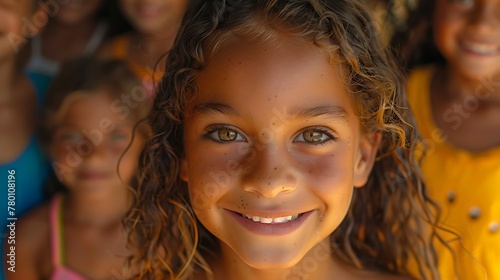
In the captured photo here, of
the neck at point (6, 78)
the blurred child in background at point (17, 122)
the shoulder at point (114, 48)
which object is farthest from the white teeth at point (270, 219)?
the shoulder at point (114, 48)

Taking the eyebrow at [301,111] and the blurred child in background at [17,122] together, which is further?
the blurred child in background at [17,122]

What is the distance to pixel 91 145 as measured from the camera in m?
2.33

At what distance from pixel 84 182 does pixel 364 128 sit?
3.60ft

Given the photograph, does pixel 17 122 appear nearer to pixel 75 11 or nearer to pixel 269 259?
pixel 75 11

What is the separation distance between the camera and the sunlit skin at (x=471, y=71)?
2109 mm

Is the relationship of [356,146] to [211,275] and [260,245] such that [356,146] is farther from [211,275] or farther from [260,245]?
[211,275]

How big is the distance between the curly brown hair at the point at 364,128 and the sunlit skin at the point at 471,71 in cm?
38

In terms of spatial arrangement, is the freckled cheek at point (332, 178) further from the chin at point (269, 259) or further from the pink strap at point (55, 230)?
the pink strap at point (55, 230)

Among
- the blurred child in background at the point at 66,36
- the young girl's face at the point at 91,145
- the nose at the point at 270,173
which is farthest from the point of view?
the blurred child in background at the point at 66,36

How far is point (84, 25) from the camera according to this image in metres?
2.75

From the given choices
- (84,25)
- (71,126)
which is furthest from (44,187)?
(84,25)

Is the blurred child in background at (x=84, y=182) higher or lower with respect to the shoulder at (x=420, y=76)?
lower

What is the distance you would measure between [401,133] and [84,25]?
1559 millimetres

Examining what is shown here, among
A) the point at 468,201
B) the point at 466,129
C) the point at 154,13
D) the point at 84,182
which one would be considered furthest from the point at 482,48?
the point at 84,182
